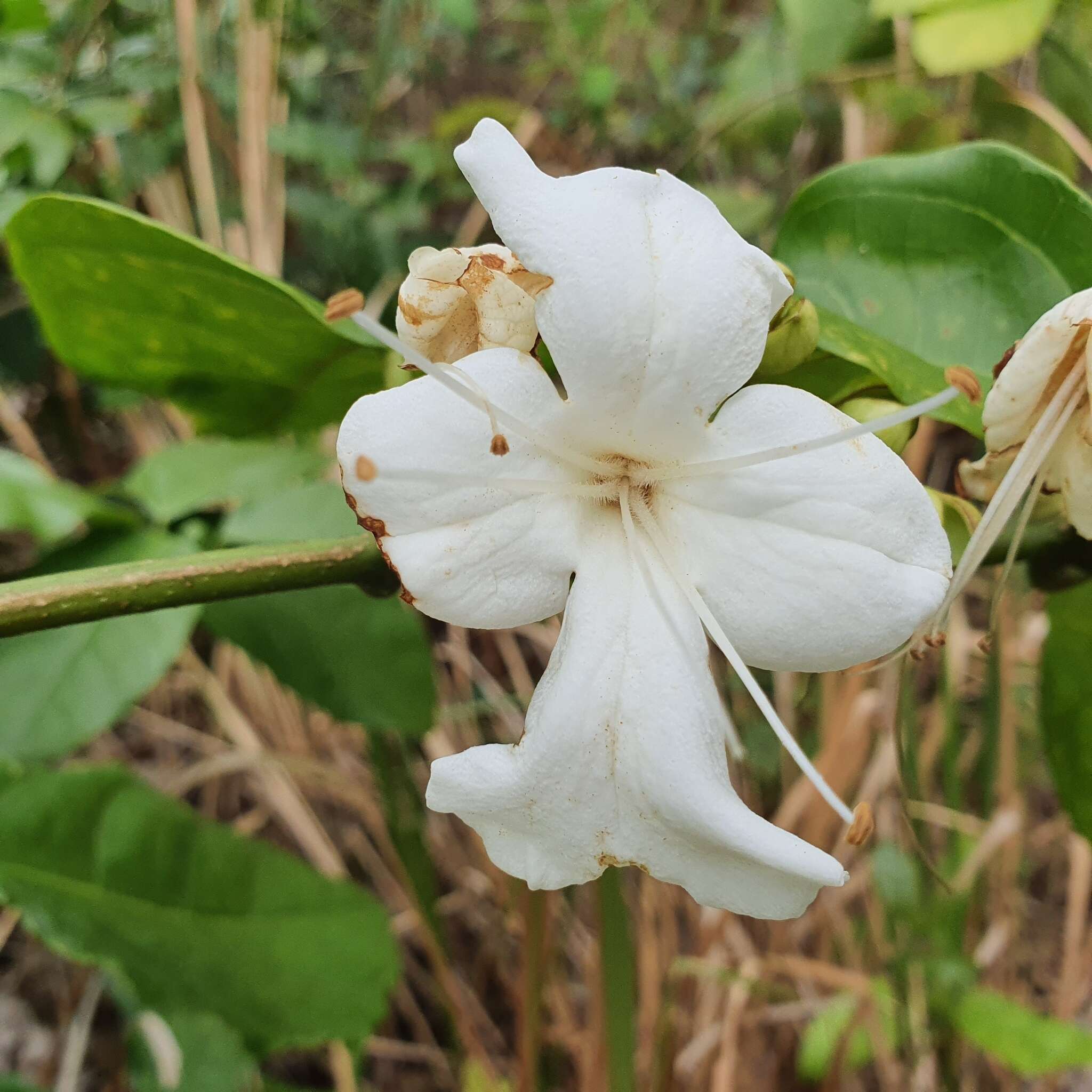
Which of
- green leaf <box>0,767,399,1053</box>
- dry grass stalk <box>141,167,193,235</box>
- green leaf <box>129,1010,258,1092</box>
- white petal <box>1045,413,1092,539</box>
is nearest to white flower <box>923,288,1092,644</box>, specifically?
white petal <box>1045,413,1092,539</box>

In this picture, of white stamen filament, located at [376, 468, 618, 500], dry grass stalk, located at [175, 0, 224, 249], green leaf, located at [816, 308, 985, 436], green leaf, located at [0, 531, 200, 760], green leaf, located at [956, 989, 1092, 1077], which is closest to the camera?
white stamen filament, located at [376, 468, 618, 500]

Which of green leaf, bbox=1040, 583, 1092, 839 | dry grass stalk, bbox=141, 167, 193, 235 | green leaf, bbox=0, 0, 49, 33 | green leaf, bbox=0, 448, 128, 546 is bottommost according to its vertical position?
green leaf, bbox=1040, 583, 1092, 839

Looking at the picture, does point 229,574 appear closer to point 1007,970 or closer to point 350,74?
point 1007,970

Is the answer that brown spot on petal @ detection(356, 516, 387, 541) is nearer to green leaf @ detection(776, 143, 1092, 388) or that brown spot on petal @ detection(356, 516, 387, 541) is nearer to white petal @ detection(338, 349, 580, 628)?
white petal @ detection(338, 349, 580, 628)

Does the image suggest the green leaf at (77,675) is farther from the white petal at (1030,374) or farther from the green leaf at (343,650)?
the white petal at (1030,374)

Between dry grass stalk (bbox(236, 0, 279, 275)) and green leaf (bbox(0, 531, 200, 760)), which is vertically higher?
dry grass stalk (bbox(236, 0, 279, 275))

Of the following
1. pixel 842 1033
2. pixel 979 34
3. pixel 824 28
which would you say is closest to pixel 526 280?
pixel 979 34
